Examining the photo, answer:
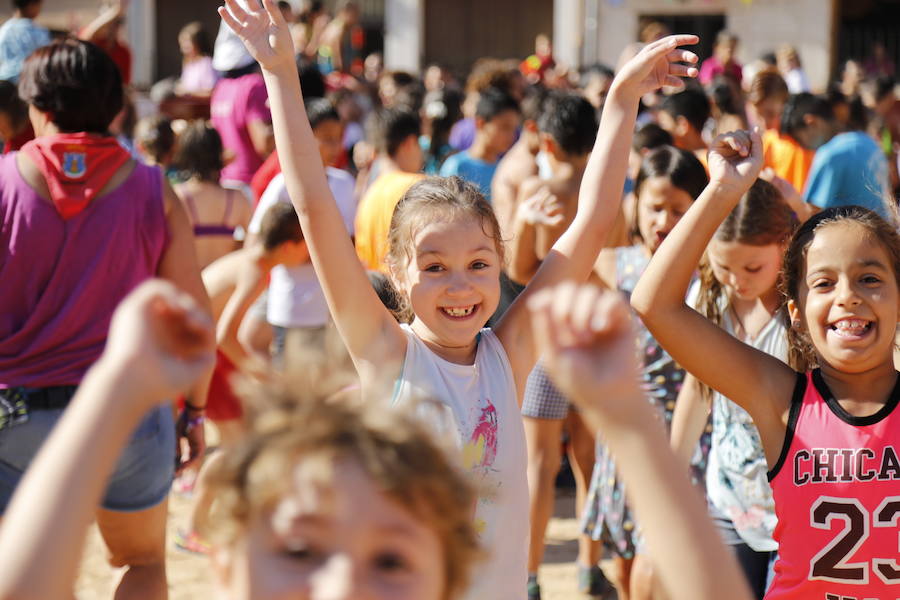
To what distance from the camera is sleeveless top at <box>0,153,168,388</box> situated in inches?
133

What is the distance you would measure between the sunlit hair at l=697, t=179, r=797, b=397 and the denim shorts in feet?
5.11

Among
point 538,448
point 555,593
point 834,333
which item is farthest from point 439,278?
point 555,593

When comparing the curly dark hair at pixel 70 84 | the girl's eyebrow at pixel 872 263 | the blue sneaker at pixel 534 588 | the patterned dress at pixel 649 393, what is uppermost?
the curly dark hair at pixel 70 84

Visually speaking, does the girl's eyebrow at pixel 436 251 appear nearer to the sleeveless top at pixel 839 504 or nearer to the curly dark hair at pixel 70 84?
the sleeveless top at pixel 839 504

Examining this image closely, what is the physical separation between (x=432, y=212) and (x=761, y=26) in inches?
909

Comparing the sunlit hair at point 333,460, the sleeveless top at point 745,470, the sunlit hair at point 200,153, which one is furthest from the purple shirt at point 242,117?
the sunlit hair at point 333,460

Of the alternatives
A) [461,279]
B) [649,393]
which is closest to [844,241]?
[461,279]

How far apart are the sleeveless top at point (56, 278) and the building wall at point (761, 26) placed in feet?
72.3

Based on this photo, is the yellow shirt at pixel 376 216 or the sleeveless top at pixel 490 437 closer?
the sleeveless top at pixel 490 437

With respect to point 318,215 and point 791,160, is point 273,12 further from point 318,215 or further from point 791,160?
point 791,160

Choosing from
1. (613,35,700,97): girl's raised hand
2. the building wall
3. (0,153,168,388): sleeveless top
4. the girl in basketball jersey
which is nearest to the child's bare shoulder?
(0,153,168,388): sleeveless top

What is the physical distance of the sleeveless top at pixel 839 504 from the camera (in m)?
2.49

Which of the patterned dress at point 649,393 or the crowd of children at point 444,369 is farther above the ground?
the crowd of children at point 444,369

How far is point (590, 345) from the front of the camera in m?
1.46
